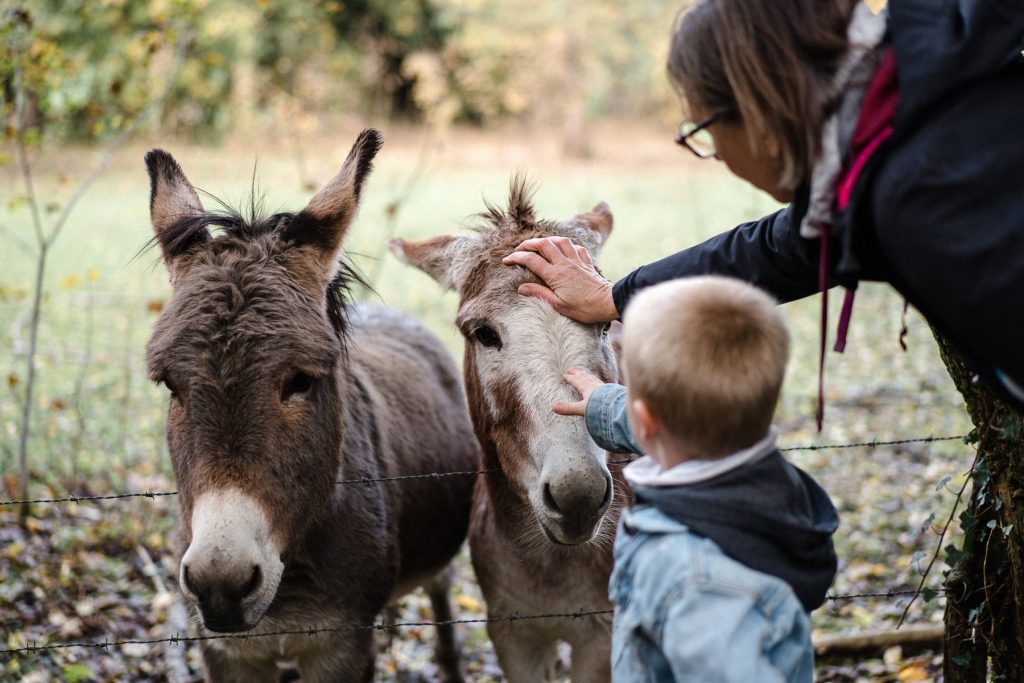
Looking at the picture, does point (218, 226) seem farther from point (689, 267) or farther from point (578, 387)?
point (689, 267)

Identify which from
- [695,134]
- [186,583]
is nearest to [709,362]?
[695,134]

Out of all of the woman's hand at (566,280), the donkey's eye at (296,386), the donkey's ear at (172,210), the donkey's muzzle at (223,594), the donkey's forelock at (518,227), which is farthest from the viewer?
the donkey's forelock at (518,227)

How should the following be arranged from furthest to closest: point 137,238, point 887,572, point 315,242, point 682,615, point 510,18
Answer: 1. point 510,18
2. point 137,238
3. point 887,572
4. point 315,242
5. point 682,615

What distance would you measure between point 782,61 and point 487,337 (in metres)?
1.72

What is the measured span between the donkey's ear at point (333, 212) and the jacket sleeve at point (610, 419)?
128cm

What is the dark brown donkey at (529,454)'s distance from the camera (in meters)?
2.94

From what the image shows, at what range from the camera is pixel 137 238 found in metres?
17.8

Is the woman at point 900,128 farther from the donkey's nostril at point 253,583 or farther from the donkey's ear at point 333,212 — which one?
the donkey's nostril at point 253,583

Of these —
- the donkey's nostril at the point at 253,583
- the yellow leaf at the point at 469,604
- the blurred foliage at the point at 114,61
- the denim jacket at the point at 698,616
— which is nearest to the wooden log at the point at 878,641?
the yellow leaf at the point at 469,604

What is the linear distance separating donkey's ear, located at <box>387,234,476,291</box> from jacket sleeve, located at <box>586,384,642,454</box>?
46.4 inches

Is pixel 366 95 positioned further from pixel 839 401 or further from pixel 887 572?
pixel 887 572

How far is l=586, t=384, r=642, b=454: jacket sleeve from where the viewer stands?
2656mm

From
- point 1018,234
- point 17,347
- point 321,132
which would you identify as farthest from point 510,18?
point 1018,234

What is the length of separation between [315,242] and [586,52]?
29076 millimetres
